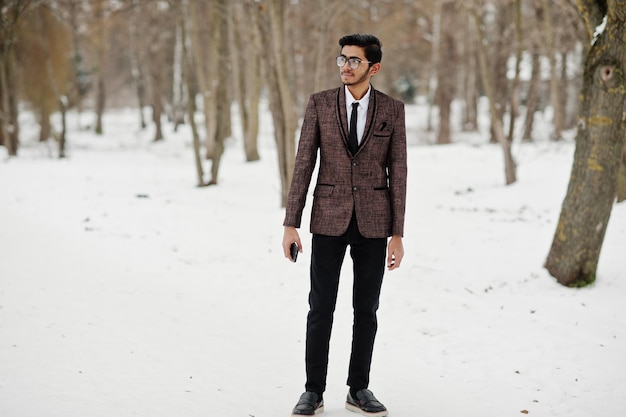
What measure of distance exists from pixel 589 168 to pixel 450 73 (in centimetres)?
1785

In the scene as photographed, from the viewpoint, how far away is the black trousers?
3.47m

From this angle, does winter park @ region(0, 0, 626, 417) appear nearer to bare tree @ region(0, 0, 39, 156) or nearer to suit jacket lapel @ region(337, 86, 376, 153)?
suit jacket lapel @ region(337, 86, 376, 153)

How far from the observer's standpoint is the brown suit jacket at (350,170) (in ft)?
11.2

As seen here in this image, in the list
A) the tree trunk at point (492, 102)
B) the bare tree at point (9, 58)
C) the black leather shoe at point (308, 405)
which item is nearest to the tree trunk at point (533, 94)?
the tree trunk at point (492, 102)

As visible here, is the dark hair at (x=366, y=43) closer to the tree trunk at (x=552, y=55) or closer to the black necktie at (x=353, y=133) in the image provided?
the black necktie at (x=353, y=133)

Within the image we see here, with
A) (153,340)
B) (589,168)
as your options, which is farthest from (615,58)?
(153,340)

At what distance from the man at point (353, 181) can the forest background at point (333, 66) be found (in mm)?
3354

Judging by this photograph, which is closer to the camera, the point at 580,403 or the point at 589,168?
the point at 580,403

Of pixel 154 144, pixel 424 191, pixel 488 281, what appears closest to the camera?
pixel 488 281

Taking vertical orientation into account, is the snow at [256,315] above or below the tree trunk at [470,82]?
below

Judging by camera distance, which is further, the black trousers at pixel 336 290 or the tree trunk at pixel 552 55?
the tree trunk at pixel 552 55

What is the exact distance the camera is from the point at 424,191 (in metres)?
13.4

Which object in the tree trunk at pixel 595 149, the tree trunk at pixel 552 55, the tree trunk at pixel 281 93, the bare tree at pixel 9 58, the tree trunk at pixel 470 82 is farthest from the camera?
the tree trunk at pixel 470 82

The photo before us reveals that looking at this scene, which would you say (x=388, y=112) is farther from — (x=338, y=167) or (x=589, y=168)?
(x=589, y=168)
